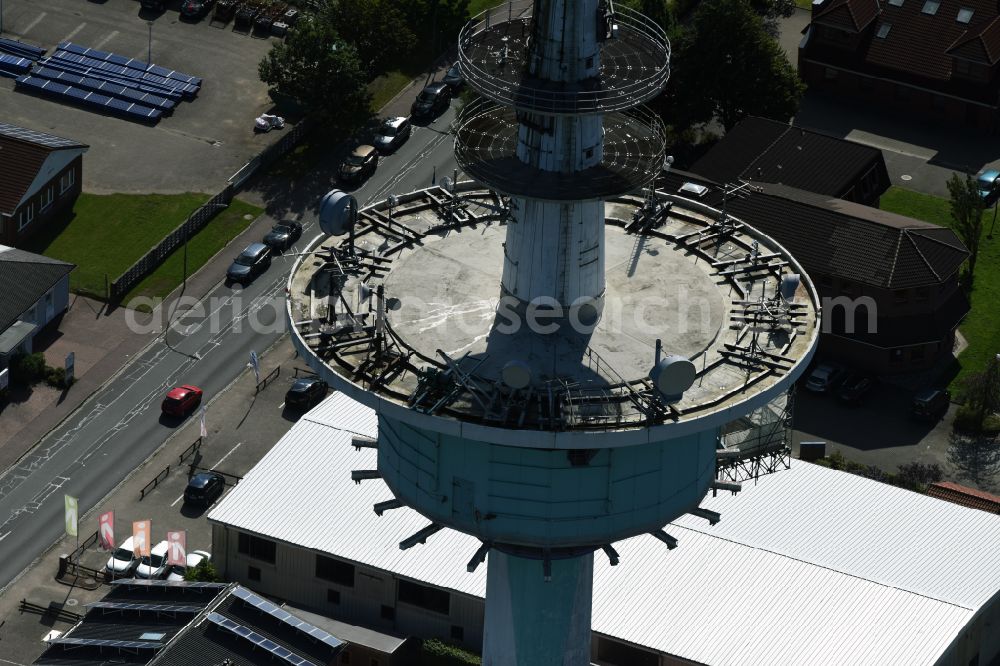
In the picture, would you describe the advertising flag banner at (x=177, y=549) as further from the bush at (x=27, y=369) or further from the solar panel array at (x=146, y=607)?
the bush at (x=27, y=369)

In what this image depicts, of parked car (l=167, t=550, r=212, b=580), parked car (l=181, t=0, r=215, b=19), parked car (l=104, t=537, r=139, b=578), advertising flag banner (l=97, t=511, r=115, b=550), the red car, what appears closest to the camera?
parked car (l=167, t=550, r=212, b=580)

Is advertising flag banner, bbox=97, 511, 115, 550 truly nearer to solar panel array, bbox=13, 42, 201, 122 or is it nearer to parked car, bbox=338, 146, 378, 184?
parked car, bbox=338, 146, 378, 184

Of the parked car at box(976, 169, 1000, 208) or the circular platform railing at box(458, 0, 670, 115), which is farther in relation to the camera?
the parked car at box(976, 169, 1000, 208)

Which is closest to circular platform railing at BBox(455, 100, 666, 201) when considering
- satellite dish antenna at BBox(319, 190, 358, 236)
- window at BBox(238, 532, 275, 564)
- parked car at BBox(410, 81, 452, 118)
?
satellite dish antenna at BBox(319, 190, 358, 236)

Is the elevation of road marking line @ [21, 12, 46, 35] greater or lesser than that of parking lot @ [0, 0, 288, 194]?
greater

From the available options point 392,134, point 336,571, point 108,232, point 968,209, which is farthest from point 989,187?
point 336,571

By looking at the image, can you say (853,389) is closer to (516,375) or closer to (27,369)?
(27,369)

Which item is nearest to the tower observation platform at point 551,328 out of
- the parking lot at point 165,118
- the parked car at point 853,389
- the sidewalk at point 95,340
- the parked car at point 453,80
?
the parked car at point 853,389
